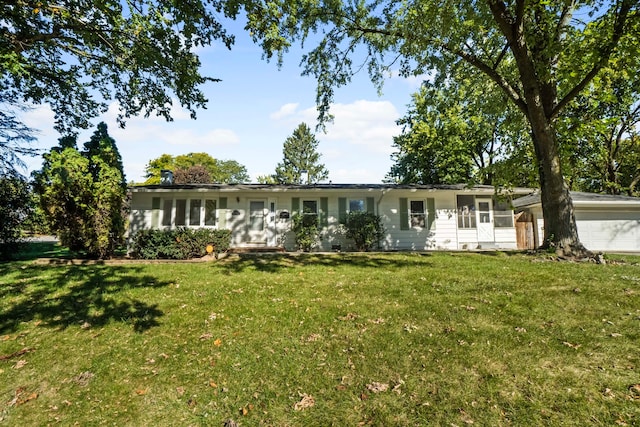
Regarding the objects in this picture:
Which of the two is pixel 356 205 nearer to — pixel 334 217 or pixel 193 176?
pixel 334 217

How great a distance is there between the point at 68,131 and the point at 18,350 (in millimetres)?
9352

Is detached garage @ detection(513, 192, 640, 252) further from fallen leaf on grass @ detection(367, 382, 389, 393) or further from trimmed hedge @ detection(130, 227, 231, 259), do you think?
fallen leaf on grass @ detection(367, 382, 389, 393)

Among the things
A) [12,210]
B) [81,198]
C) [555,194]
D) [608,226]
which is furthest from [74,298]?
[608,226]

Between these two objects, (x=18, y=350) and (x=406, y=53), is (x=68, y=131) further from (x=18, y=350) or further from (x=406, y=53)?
(x=406, y=53)

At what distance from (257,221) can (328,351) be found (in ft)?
38.4

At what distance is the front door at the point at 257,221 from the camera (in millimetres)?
15539

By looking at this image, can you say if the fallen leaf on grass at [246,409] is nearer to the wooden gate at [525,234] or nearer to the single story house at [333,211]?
the single story house at [333,211]

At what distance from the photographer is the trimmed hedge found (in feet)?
39.7

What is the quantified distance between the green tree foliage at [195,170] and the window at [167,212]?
20845 millimetres

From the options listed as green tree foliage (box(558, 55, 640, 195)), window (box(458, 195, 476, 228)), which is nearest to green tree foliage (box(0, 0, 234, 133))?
window (box(458, 195, 476, 228))

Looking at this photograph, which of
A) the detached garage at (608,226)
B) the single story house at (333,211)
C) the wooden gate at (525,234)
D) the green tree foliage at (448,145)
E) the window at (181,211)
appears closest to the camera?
the single story house at (333,211)

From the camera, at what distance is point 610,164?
77.6 feet

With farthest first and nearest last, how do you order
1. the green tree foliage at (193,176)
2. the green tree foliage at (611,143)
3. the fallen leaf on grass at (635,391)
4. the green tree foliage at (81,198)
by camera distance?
the green tree foliage at (193,176) → the green tree foliage at (611,143) → the green tree foliage at (81,198) → the fallen leaf on grass at (635,391)

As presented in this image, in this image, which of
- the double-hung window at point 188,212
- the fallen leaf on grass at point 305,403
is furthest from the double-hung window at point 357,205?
the fallen leaf on grass at point 305,403
